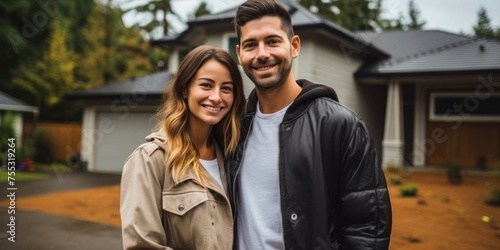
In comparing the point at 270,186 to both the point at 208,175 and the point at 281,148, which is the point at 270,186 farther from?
the point at 208,175

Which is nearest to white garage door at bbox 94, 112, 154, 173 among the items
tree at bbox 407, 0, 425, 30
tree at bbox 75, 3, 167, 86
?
tree at bbox 75, 3, 167, 86

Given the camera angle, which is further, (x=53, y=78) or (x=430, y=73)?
(x=53, y=78)

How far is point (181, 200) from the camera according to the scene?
192cm

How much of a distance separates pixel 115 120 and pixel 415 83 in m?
11.2

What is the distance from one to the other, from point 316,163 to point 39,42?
2676 centimetres

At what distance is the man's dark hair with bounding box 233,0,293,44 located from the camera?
2.07m

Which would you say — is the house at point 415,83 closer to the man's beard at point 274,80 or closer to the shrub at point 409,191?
the shrub at point 409,191

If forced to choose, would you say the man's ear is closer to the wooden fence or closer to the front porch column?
the front porch column

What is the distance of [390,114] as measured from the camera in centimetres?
1338

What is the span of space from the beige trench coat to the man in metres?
0.13

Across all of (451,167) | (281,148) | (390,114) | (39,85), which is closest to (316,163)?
(281,148)

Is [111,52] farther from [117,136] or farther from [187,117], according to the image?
[187,117]

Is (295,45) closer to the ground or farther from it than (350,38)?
closer to the ground

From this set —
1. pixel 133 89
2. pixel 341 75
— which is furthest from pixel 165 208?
pixel 133 89
